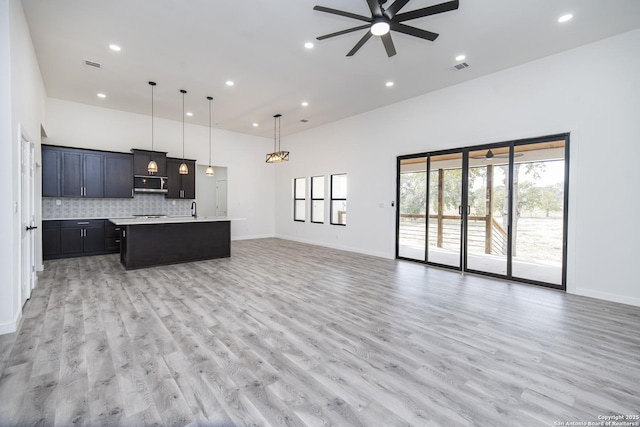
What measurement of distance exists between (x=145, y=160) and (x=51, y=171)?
1824 millimetres

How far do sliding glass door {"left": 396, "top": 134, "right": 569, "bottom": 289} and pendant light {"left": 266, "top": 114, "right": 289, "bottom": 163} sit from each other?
2720 millimetres

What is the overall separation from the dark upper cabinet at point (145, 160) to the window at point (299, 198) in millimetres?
3989

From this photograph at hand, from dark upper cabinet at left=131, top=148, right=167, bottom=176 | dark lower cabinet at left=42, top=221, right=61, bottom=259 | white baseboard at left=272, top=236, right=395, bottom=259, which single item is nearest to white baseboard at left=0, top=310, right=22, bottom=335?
dark lower cabinet at left=42, top=221, right=61, bottom=259

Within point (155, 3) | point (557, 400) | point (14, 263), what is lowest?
point (557, 400)

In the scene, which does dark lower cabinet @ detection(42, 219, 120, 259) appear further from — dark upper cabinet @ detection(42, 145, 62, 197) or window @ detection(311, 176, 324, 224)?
window @ detection(311, 176, 324, 224)

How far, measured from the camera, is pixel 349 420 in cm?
173

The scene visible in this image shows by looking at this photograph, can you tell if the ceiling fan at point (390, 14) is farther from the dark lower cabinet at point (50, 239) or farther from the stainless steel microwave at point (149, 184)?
the dark lower cabinet at point (50, 239)

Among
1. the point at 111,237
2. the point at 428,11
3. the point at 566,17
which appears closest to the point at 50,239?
the point at 111,237

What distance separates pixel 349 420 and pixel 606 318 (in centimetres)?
358

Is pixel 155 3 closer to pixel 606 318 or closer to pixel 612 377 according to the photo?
pixel 612 377

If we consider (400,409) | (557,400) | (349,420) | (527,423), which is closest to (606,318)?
(557,400)

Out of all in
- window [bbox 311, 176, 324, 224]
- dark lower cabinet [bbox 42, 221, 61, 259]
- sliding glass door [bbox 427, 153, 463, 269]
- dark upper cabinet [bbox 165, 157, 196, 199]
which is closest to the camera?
sliding glass door [bbox 427, 153, 463, 269]

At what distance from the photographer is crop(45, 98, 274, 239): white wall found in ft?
22.2

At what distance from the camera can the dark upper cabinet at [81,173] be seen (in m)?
6.41
